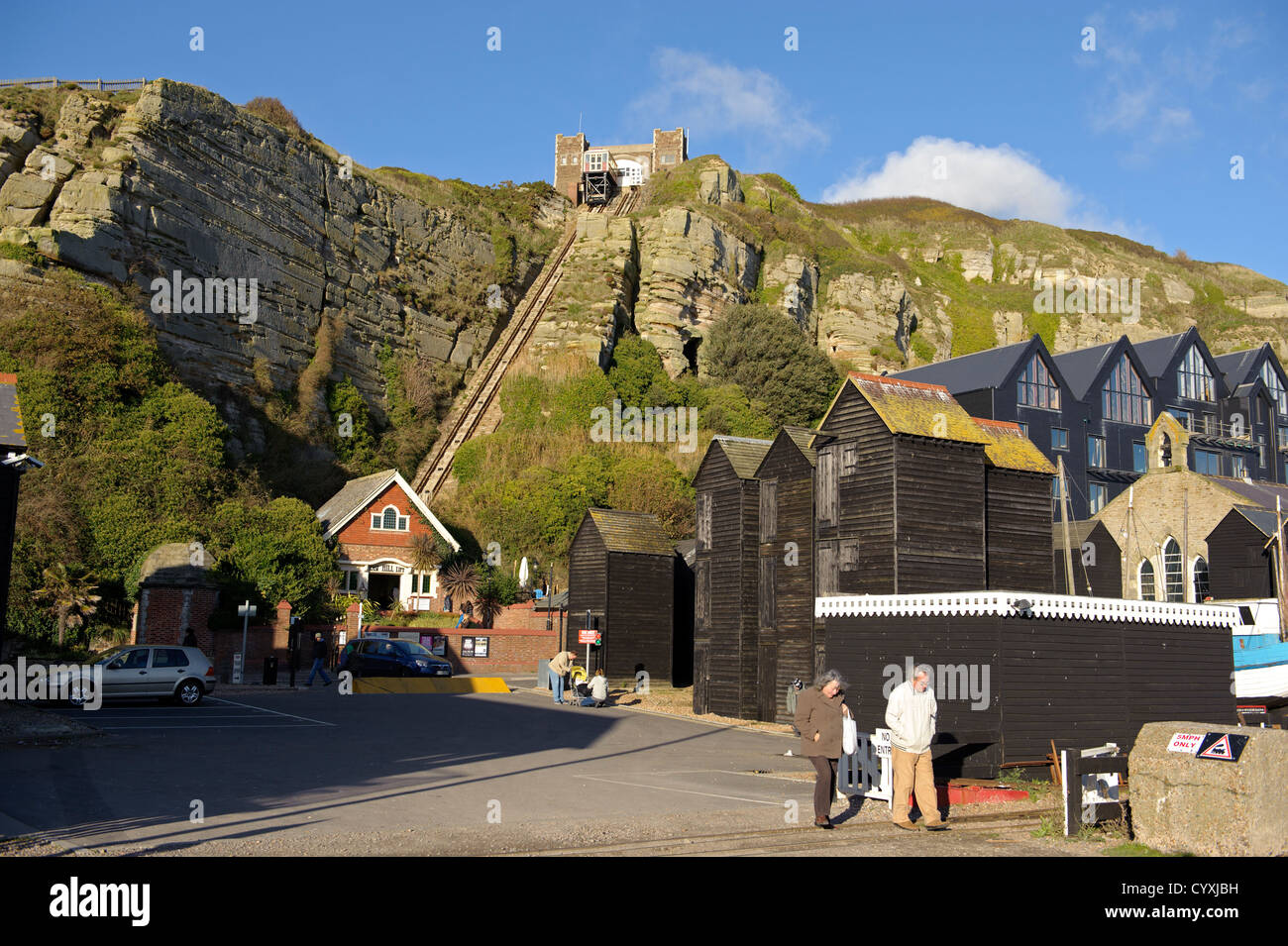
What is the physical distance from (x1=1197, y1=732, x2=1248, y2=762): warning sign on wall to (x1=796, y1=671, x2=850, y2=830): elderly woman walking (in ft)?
12.8

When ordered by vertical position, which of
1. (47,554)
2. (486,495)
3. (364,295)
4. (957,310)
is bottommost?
(47,554)

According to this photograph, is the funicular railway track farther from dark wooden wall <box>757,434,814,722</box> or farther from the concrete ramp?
dark wooden wall <box>757,434,814,722</box>

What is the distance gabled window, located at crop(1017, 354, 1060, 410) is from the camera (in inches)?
2005

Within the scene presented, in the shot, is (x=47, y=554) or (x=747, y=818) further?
(x=47, y=554)

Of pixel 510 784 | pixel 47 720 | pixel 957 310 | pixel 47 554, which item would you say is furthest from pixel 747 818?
pixel 957 310

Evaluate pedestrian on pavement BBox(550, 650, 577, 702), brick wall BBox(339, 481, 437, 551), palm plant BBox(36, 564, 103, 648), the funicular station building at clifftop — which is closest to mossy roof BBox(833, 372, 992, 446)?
pedestrian on pavement BBox(550, 650, 577, 702)

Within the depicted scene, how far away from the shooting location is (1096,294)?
96.8 meters

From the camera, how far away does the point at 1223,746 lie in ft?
32.2

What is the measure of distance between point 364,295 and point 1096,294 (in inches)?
2770
